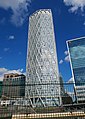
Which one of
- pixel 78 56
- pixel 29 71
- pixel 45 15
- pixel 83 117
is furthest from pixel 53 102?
pixel 83 117

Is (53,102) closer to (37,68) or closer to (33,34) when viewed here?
(37,68)

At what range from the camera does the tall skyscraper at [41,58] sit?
92875mm

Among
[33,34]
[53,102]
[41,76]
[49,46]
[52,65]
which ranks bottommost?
[53,102]

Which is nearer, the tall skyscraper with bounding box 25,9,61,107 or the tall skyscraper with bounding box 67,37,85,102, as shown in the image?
the tall skyscraper with bounding box 25,9,61,107

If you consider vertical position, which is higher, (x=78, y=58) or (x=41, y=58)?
(x=78, y=58)

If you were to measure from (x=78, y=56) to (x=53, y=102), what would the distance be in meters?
32.2

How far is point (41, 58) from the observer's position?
328 feet

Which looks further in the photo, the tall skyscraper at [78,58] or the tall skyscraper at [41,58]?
the tall skyscraper at [78,58]

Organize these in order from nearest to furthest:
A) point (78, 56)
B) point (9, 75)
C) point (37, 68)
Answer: point (37, 68) → point (78, 56) → point (9, 75)

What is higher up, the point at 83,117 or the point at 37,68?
the point at 37,68

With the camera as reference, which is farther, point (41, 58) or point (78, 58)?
point (78, 58)

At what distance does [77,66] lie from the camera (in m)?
105

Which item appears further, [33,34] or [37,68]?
[33,34]

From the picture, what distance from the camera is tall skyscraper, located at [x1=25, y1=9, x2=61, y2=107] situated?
305 feet
